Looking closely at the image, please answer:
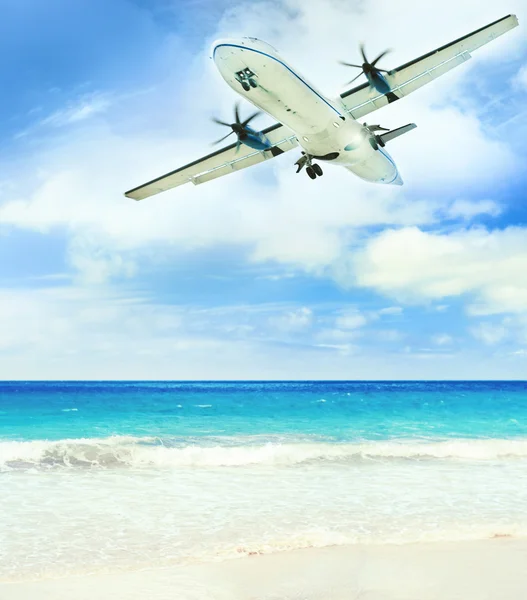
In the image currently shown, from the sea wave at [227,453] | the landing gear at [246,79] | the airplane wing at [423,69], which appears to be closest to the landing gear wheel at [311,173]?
the airplane wing at [423,69]

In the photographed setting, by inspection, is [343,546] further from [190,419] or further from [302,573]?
[190,419]

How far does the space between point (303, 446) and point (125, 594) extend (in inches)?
532

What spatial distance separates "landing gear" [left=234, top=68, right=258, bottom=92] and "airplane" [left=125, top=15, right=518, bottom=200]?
0.02 metres

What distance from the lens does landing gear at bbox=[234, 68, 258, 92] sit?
12.7 m

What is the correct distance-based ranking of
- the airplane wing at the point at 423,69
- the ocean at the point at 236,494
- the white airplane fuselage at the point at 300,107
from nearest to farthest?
the ocean at the point at 236,494 < the white airplane fuselage at the point at 300,107 < the airplane wing at the point at 423,69

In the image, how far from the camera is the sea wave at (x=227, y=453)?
15805 millimetres

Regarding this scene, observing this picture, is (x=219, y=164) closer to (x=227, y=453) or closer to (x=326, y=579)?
(x=227, y=453)

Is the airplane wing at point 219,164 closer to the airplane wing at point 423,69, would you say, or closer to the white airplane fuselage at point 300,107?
the white airplane fuselage at point 300,107

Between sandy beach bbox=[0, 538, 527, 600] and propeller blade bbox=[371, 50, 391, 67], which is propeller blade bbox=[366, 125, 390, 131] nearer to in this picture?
propeller blade bbox=[371, 50, 391, 67]

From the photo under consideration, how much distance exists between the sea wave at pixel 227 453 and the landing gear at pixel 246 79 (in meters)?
9.78

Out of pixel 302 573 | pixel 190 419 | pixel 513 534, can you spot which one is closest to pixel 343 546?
pixel 302 573

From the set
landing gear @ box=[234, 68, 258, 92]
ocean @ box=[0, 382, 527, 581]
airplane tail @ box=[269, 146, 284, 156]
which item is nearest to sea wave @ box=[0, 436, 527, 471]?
ocean @ box=[0, 382, 527, 581]

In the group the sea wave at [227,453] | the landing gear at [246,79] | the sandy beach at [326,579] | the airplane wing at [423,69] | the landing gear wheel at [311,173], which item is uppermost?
the airplane wing at [423,69]

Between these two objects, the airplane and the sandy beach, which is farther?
the airplane
